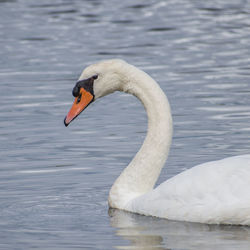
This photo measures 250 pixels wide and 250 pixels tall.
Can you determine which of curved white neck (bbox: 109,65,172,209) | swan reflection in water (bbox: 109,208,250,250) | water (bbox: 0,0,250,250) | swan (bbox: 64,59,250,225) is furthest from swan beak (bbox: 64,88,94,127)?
swan reflection in water (bbox: 109,208,250,250)

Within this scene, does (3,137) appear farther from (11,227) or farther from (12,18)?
(12,18)

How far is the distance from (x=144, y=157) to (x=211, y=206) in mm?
1421

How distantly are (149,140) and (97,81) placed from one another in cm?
79

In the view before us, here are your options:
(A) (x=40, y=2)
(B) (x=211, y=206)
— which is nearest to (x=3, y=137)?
A: (B) (x=211, y=206)

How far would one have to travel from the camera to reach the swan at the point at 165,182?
899 centimetres

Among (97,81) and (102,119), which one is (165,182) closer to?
(97,81)

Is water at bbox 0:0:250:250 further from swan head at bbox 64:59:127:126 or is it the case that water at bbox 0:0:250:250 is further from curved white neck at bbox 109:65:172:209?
swan head at bbox 64:59:127:126

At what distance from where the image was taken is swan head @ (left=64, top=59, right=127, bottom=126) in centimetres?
1016

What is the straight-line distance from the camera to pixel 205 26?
81.9 feet

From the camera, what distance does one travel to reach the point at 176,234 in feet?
29.1

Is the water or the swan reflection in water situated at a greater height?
the swan reflection in water

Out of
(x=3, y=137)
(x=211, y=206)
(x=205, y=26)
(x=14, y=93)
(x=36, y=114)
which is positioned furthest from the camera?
(x=205, y=26)

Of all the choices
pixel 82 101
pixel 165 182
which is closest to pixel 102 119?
pixel 82 101

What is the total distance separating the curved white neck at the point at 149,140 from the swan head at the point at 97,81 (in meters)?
0.09
